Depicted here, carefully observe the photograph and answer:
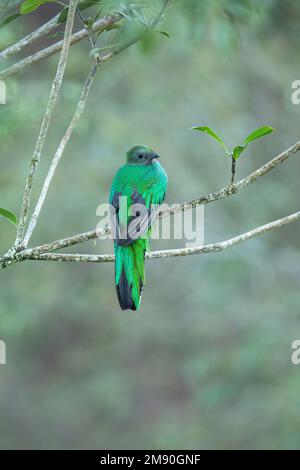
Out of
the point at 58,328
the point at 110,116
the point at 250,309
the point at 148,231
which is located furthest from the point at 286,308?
the point at 58,328

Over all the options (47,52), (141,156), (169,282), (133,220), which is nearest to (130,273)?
(133,220)

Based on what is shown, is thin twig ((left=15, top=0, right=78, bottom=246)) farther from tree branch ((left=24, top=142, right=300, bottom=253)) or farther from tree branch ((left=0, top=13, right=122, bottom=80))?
tree branch ((left=0, top=13, right=122, bottom=80))

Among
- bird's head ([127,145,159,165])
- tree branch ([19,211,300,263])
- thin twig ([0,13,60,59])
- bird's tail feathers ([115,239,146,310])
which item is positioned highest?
Answer: bird's head ([127,145,159,165])

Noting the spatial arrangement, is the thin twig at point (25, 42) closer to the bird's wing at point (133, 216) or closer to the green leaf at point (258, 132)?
the bird's wing at point (133, 216)

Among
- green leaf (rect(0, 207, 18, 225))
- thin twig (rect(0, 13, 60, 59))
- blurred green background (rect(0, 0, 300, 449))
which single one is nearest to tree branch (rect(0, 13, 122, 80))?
thin twig (rect(0, 13, 60, 59))

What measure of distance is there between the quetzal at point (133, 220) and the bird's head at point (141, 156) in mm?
43

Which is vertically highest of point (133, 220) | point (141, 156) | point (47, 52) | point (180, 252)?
point (141, 156)

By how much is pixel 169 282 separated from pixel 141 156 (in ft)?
34.4

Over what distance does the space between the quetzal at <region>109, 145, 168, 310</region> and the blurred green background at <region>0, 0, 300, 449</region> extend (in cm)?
163

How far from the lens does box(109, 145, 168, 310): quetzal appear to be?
13.1ft

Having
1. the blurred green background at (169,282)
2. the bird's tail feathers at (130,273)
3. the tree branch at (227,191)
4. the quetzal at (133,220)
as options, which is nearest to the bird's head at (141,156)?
the quetzal at (133,220)

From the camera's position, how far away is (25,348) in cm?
1538

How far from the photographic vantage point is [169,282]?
15484mm

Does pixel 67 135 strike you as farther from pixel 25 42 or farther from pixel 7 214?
pixel 25 42
